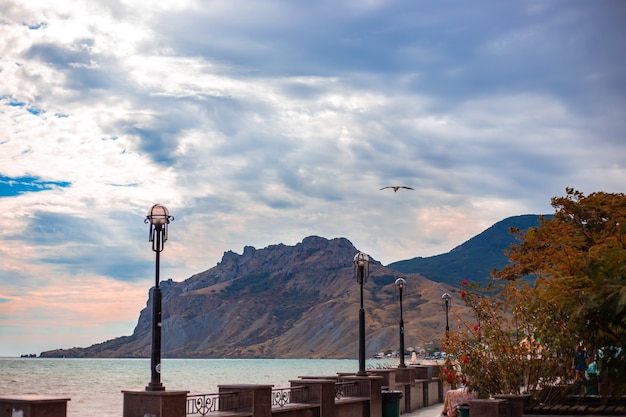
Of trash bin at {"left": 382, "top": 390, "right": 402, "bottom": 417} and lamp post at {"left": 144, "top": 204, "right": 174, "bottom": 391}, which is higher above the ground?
lamp post at {"left": 144, "top": 204, "right": 174, "bottom": 391}

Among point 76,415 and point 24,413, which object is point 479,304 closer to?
point 24,413

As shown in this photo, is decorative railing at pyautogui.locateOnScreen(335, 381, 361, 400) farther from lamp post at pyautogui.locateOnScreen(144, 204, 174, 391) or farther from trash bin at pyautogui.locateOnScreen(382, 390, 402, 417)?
lamp post at pyautogui.locateOnScreen(144, 204, 174, 391)

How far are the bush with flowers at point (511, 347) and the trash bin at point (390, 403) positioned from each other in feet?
17.4

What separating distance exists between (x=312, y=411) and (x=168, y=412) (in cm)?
602

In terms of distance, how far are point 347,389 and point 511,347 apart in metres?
7.86

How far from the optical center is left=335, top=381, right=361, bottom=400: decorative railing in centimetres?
2372

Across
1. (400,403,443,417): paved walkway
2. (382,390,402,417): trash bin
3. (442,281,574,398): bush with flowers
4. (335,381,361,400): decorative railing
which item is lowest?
(400,403,443,417): paved walkway

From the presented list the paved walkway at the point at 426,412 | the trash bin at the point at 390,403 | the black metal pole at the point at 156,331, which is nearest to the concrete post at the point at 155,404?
the black metal pole at the point at 156,331

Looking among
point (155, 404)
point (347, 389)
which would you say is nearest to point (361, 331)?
point (347, 389)

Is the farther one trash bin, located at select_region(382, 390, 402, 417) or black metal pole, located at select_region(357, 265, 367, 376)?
black metal pole, located at select_region(357, 265, 367, 376)

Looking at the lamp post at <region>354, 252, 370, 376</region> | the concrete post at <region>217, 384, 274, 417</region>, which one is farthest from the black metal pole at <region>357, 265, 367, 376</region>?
the concrete post at <region>217, 384, 274, 417</region>

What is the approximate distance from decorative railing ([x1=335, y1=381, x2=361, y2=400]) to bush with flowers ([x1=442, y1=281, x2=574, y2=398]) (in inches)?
175

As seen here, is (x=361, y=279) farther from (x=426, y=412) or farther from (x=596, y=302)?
(x=596, y=302)

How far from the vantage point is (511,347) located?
17406 mm
